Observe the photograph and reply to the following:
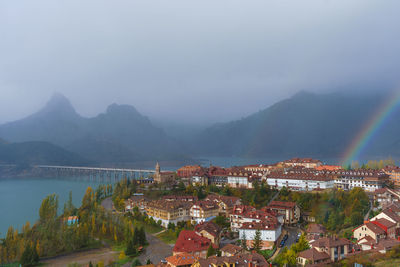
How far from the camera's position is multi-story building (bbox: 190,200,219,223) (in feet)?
138

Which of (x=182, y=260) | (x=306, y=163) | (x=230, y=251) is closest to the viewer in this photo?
(x=182, y=260)

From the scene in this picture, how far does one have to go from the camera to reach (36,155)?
574ft

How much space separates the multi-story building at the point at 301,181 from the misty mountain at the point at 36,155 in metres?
139

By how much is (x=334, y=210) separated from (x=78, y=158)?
17084 centimetres

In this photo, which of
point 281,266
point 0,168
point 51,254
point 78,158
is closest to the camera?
point 281,266

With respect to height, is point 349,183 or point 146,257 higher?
point 349,183

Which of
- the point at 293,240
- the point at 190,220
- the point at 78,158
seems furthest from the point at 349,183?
the point at 78,158

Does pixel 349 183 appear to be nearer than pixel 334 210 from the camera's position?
No

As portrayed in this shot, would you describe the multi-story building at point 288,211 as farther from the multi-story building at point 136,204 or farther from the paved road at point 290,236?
the multi-story building at point 136,204

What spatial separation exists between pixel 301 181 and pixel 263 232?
17955 millimetres

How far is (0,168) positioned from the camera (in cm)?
15062

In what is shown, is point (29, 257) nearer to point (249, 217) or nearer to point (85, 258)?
point (85, 258)

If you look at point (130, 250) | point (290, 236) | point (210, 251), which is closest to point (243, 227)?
point (290, 236)

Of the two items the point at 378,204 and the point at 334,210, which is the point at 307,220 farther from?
the point at 378,204
